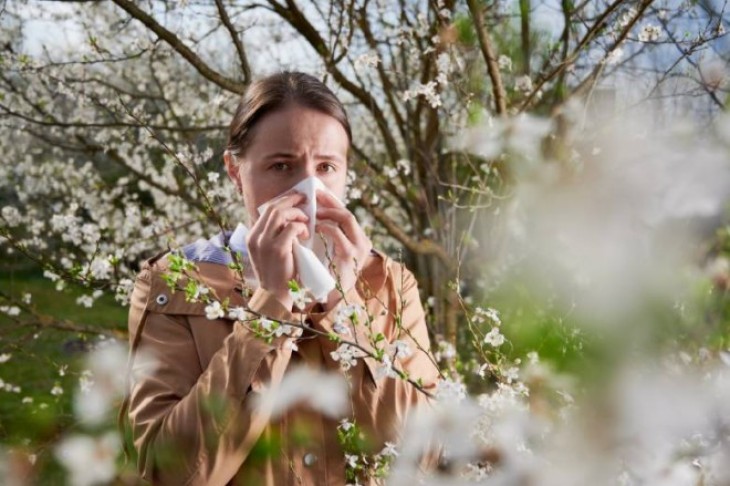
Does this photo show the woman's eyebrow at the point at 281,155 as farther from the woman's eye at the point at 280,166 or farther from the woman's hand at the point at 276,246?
the woman's hand at the point at 276,246

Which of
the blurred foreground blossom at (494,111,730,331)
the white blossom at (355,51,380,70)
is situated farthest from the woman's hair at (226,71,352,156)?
the white blossom at (355,51,380,70)

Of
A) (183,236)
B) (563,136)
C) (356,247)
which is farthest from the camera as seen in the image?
(183,236)

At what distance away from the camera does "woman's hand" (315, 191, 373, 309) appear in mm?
1346

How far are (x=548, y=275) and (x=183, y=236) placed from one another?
243 inches

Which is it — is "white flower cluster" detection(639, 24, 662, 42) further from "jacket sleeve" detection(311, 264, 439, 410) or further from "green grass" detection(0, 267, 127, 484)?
"green grass" detection(0, 267, 127, 484)

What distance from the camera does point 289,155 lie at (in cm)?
145

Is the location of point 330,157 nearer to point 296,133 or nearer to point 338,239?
point 296,133

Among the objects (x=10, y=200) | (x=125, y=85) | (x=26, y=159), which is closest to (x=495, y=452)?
(x=125, y=85)

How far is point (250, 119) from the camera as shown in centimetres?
153

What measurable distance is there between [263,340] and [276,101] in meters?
0.54

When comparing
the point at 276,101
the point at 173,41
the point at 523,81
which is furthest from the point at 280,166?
the point at 173,41

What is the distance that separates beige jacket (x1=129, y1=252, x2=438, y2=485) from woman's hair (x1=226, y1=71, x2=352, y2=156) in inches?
12.0

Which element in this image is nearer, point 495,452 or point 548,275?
point 548,275

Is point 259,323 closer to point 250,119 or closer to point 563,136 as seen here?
point 250,119
